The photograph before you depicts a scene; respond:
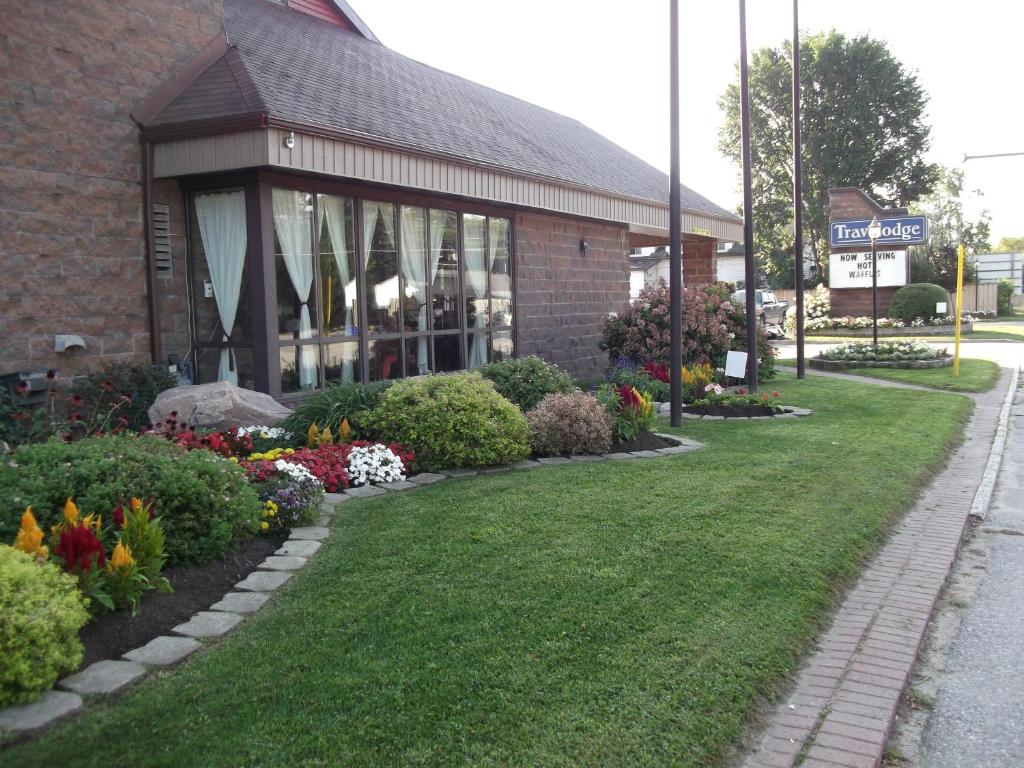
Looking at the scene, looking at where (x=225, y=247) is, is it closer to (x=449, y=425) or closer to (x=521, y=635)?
(x=449, y=425)

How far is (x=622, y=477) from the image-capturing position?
7.81m

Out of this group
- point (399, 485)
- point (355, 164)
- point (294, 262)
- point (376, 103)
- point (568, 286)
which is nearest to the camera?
point (399, 485)

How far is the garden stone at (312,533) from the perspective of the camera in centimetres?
595

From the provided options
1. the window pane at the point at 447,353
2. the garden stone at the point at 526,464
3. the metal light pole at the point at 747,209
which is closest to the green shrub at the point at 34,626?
the garden stone at the point at 526,464

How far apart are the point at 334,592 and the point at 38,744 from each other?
179cm

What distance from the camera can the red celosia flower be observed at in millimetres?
4254

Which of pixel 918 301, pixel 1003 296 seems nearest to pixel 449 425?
pixel 918 301

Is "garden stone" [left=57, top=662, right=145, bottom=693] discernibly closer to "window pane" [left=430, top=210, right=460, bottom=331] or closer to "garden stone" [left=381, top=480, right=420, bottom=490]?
"garden stone" [left=381, top=480, right=420, bottom=490]

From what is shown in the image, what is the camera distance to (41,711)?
3508 millimetres

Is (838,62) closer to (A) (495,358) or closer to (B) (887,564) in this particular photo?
(A) (495,358)

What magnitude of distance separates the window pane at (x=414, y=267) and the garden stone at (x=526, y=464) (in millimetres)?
3911

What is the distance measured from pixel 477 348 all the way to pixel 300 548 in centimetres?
813

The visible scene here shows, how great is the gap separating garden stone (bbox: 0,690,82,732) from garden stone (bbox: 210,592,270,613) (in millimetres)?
1058

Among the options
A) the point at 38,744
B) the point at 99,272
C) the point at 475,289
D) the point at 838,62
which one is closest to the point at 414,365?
the point at 475,289
